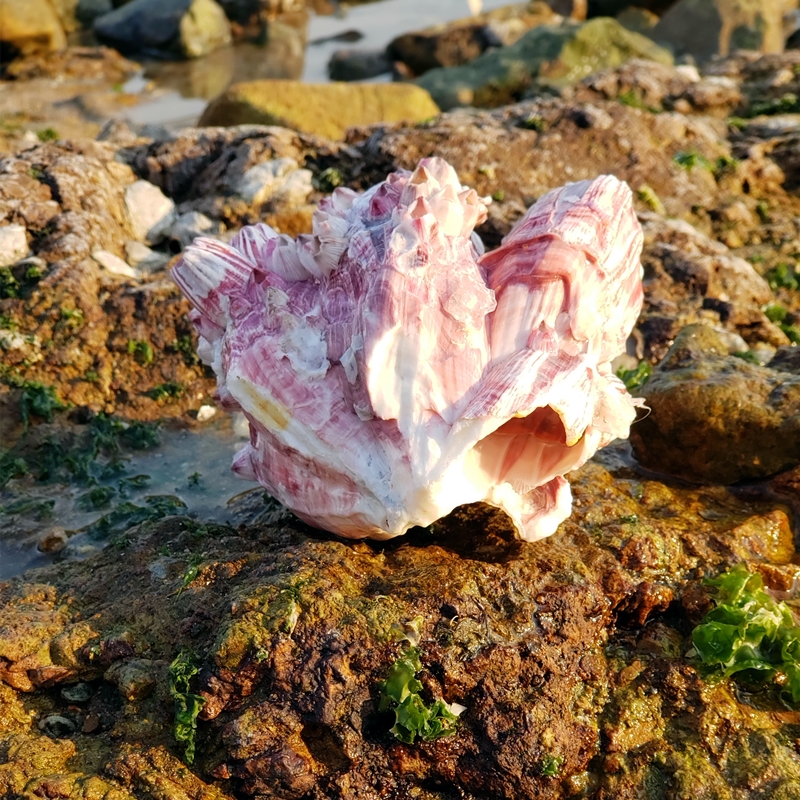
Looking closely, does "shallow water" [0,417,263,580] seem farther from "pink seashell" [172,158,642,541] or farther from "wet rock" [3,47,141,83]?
"wet rock" [3,47,141,83]

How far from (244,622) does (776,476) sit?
2.21 meters

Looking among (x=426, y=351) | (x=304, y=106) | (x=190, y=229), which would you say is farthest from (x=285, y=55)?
(x=426, y=351)

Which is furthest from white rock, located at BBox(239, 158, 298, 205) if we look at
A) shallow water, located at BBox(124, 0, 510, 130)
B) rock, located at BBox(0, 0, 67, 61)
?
rock, located at BBox(0, 0, 67, 61)

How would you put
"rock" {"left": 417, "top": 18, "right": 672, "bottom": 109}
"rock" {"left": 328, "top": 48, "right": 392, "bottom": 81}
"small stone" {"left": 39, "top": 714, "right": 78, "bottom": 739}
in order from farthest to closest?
"rock" {"left": 328, "top": 48, "right": 392, "bottom": 81} → "rock" {"left": 417, "top": 18, "right": 672, "bottom": 109} → "small stone" {"left": 39, "top": 714, "right": 78, "bottom": 739}

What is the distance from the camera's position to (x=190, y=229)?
538 cm

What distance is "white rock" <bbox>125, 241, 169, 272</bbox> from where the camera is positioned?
206 inches

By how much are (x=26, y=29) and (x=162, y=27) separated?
2718mm

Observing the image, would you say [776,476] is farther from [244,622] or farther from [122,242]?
[122,242]

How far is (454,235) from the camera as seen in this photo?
291 cm

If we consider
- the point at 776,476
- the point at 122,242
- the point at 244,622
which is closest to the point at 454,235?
the point at 244,622

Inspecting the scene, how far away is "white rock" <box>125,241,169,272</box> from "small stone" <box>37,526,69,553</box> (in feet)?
6.91

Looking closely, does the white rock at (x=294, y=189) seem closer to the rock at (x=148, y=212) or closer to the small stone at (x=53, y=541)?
the rock at (x=148, y=212)

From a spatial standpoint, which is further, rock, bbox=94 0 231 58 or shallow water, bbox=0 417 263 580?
rock, bbox=94 0 231 58

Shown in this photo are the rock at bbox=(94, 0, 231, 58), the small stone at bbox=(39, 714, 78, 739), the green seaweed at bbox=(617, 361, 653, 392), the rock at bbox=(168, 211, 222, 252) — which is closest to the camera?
the small stone at bbox=(39, 714, 78, 739)
